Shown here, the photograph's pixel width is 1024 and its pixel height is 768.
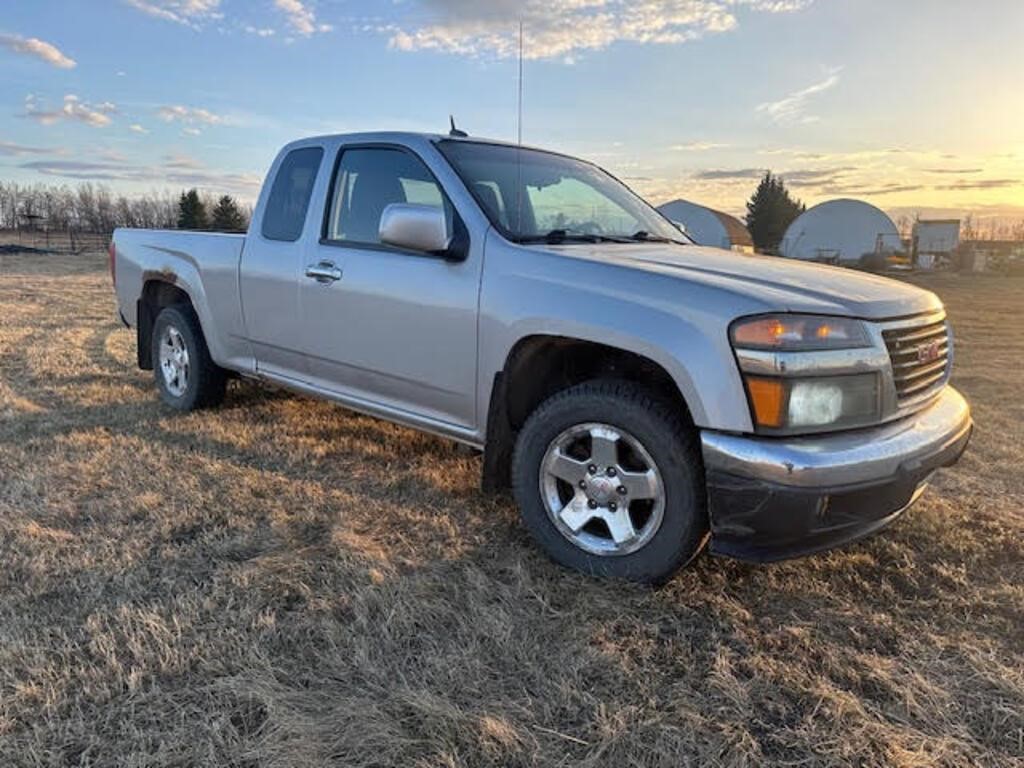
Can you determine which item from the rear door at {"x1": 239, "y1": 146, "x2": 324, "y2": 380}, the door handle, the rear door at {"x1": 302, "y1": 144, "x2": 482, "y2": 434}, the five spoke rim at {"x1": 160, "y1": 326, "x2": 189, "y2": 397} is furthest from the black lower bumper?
the five spoke rim at {"x1": 160, "y1": 326, "x2": 189, "y2": 397}

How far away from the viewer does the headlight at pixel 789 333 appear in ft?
8.58

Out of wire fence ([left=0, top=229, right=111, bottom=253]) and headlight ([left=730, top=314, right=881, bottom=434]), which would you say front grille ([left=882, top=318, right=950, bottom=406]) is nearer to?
headlight ([left=730, top=314, right=881, bottom=434])

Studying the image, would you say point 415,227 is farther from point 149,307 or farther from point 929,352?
point 149,307

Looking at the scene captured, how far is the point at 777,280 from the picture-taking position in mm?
3027

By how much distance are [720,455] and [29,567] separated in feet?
8.94

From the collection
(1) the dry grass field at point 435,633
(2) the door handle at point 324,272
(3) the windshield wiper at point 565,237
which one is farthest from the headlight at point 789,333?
(2) the door handle at point 324,272

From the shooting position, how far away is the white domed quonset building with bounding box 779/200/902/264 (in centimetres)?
4866

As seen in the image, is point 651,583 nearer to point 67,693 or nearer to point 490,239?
point 490,239

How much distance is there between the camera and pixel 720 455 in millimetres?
2666

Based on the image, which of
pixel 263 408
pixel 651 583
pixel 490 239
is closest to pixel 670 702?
pixel 651 583

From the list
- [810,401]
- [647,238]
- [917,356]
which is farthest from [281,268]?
[917,356]

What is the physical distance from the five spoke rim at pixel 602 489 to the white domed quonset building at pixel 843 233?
49048mm

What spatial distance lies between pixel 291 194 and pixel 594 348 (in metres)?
2.32

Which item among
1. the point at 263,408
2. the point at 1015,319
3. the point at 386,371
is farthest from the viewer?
the point at 1015,319
